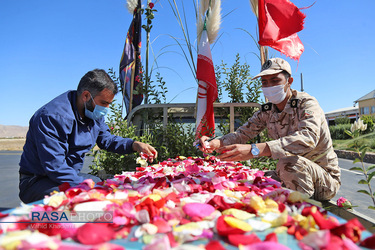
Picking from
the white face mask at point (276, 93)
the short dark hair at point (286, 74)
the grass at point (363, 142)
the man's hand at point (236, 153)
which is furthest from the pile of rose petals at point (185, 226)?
the short dark hair at point (286, 74)

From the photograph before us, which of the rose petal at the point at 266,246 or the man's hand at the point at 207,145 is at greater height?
the man's hand at the point at 207,145

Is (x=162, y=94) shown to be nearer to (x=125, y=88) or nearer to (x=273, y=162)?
(x=125, y=88)

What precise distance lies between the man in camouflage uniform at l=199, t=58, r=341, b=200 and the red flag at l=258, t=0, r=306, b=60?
125cm

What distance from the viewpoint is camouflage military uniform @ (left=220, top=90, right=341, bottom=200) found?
1.78m

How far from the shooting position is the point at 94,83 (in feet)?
6.48

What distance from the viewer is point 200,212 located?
942mm

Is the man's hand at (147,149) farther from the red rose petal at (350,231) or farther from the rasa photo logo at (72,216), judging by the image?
the red rose petal at (350,231)

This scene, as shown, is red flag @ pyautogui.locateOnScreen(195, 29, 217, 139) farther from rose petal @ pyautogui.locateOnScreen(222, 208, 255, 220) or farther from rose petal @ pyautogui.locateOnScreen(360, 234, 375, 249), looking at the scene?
rose petal @ pyautogui.locateOnScreen(360, 234, 375, 249)

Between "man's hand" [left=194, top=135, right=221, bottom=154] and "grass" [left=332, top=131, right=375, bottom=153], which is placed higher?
"grass" [left=332, top=131, right=375, bottom=153]

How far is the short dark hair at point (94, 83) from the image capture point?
1973 mm

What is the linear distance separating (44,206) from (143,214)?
0.47 m

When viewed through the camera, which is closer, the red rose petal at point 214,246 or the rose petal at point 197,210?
the red rose petal at point 214,246

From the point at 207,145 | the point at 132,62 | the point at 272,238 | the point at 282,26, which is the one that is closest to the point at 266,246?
the point at 272,238

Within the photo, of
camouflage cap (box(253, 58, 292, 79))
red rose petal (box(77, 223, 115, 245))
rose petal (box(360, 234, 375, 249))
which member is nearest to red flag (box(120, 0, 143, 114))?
camouflage cap (box(253, 58, 292, 79))
